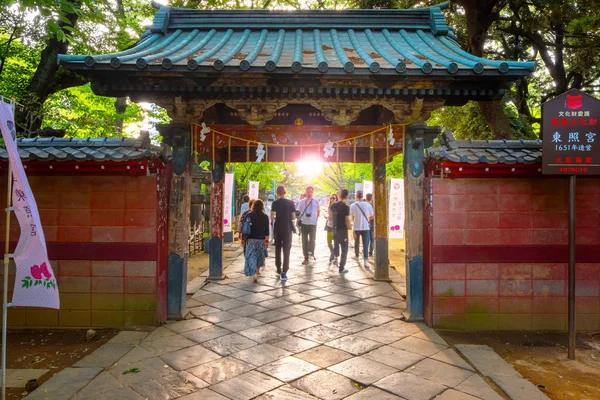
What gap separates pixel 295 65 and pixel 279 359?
3.59m

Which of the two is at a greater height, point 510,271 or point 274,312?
point 510,271

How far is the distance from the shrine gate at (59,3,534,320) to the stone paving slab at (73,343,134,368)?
113 cm

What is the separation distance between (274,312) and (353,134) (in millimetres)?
3384

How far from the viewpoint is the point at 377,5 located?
11.3 m

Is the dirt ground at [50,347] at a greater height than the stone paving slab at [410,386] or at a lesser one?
lesser

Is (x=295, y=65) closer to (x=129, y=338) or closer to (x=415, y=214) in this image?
(x=415, y=214)

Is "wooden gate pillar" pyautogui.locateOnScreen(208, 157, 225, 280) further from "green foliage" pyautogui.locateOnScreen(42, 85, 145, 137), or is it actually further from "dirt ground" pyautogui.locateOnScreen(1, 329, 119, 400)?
"green foliage" pyautogui.locateOnScreen(42, 85, 145, 137)

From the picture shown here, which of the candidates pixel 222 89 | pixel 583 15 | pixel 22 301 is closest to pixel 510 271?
pixel 222 89

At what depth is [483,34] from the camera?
10570mm

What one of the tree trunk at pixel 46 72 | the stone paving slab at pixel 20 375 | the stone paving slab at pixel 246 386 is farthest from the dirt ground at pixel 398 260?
the tree trunk at pixel 46 72

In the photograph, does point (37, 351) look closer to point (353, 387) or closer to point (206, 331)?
point (206, 331)

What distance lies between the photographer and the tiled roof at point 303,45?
15.6 feet

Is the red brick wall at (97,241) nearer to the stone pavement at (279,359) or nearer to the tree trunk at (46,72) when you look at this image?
the stone pavement at (279,359)

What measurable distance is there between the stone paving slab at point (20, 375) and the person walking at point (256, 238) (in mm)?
4329
